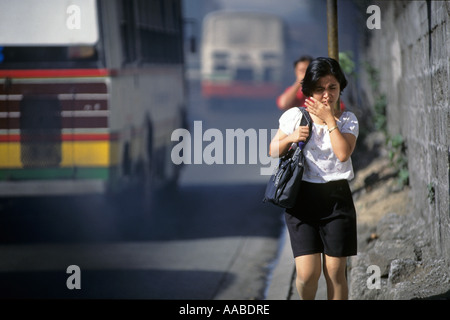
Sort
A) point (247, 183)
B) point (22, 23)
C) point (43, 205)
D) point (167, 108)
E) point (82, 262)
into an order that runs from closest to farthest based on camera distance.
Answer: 1. point (82, 262)
2. point (22, 23)
3. point (43, 205)
4. point (167, 108)
5. point (247, 183)

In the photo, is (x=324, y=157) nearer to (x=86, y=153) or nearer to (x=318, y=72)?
(x=318, y=72)

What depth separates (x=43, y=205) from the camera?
1278 centimetres

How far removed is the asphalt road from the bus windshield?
6.83 ft

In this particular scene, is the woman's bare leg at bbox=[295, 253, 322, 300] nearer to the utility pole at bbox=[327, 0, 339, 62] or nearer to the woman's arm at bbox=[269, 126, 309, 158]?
the woman's arm at bbox=[269, 126, 309, 158]

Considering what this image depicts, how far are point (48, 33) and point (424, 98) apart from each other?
182 inches

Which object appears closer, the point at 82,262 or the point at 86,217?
the point at 82,262

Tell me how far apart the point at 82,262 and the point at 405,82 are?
12.3ft

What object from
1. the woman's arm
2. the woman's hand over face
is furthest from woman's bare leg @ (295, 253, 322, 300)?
the woman's hand over face

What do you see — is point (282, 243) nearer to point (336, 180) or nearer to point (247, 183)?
point (336, 180)

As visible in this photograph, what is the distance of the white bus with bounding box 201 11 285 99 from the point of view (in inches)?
1286

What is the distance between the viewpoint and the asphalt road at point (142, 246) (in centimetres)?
816

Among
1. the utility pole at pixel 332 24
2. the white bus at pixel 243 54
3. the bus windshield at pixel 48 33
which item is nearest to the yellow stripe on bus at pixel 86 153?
the bus windshield at pixel 48 33

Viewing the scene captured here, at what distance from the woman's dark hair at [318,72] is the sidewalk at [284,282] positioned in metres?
2.43
